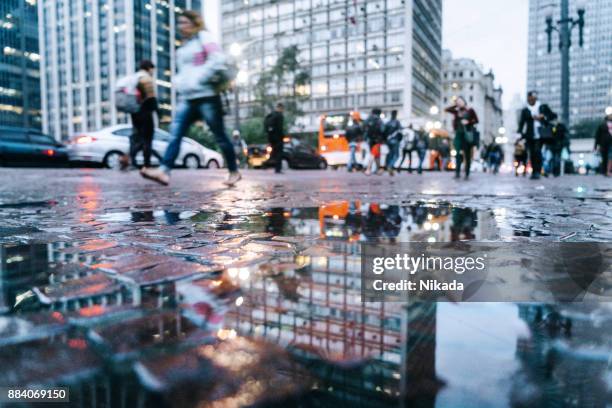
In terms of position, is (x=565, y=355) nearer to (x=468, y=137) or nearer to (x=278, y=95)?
(x=468, y=137)

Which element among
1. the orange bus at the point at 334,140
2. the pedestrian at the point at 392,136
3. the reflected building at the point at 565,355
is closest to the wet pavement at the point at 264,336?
the reflected building at the point at 565,355

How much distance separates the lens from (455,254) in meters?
1.79

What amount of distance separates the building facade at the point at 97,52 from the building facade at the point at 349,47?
20.1 m

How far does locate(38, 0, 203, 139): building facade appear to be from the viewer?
289ft

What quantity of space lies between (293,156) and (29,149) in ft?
38.2

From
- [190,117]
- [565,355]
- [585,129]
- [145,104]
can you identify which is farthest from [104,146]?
[585,129]

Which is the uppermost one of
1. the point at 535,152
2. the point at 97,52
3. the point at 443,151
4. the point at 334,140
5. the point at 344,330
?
the point at 97,52

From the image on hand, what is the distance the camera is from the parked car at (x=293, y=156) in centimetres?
2316

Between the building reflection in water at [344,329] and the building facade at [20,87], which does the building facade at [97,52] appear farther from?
the building reflection in water at [344,329]

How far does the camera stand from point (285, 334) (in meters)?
0.93

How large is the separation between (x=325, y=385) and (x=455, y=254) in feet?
3.98

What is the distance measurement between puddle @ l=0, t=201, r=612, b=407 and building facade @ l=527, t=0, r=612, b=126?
17.1m

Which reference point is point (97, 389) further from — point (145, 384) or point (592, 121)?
point (592, 121)

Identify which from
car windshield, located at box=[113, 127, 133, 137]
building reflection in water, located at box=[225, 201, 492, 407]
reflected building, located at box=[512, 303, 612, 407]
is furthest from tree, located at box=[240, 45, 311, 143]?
reflected building, located at box=[512, 303, 612, 407]
